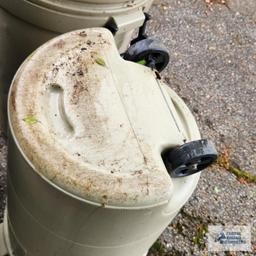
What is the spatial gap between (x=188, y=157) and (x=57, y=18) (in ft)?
2.08

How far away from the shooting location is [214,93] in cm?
280

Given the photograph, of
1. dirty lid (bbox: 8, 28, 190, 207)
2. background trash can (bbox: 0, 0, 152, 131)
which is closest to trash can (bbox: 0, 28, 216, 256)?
dirty lid (bbox: 8, 28, 190, 207)

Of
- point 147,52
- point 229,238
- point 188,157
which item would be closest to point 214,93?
point 229,238

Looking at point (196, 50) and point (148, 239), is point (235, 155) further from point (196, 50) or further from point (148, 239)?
point (148, 239)

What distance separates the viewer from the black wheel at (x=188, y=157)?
4.16 feet

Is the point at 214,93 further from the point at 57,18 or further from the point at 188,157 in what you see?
the point at 188,157

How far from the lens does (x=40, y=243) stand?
1438 mm

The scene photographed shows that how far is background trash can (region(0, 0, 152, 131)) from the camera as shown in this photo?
5.10ft

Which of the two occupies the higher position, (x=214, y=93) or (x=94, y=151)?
(x=94, y=151)

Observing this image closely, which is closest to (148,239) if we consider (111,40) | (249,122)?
(111,40)

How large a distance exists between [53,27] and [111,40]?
0.26 m

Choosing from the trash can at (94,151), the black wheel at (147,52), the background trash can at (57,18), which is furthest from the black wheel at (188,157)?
the background trash can at (57,18)

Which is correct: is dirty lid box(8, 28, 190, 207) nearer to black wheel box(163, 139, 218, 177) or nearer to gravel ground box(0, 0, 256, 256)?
black wheel box(163, 139, 218, 177)

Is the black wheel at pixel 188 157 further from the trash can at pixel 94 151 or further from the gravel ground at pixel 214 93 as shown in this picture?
the gravel ground at pixel 214 93
